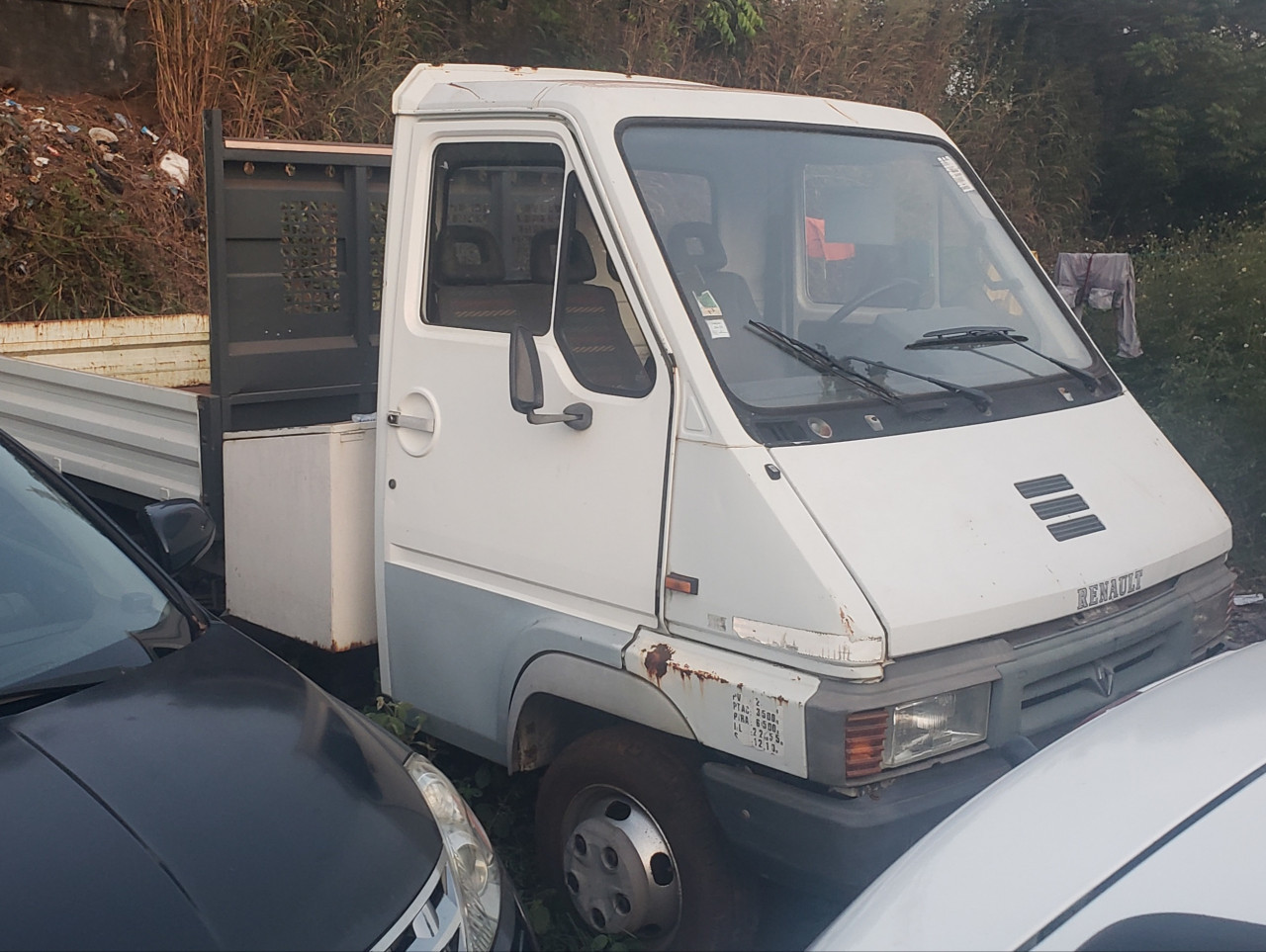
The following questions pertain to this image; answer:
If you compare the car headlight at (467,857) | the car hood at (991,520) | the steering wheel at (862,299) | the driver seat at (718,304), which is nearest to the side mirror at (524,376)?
the driver seat at (718,304)

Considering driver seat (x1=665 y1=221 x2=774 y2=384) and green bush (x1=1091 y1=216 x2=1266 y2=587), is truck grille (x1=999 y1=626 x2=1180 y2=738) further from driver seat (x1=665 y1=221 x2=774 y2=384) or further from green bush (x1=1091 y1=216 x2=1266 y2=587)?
green bush (x1=1091 y1=216 x2=1266 y2=587)

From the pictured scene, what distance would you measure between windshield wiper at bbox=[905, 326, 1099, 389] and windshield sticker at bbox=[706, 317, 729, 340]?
1.83 ft

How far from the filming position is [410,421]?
358 centimetres

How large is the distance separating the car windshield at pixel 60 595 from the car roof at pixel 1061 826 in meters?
1.75

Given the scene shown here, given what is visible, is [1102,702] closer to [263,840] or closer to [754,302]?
[754,302]

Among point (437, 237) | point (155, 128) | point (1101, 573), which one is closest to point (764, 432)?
point (1101, 573)

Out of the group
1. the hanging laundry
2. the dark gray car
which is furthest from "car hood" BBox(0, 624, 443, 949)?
the hanging laundry

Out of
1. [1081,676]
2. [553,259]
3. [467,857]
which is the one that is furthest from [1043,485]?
[467,857]

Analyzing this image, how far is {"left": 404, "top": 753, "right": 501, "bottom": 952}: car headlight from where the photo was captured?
2.35 m

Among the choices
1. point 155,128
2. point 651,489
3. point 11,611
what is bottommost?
point 11,611

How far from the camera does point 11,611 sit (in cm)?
276

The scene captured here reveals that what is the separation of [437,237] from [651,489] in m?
1.15

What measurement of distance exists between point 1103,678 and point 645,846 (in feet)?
4.02

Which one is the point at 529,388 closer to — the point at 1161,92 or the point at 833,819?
the point at 833,819
